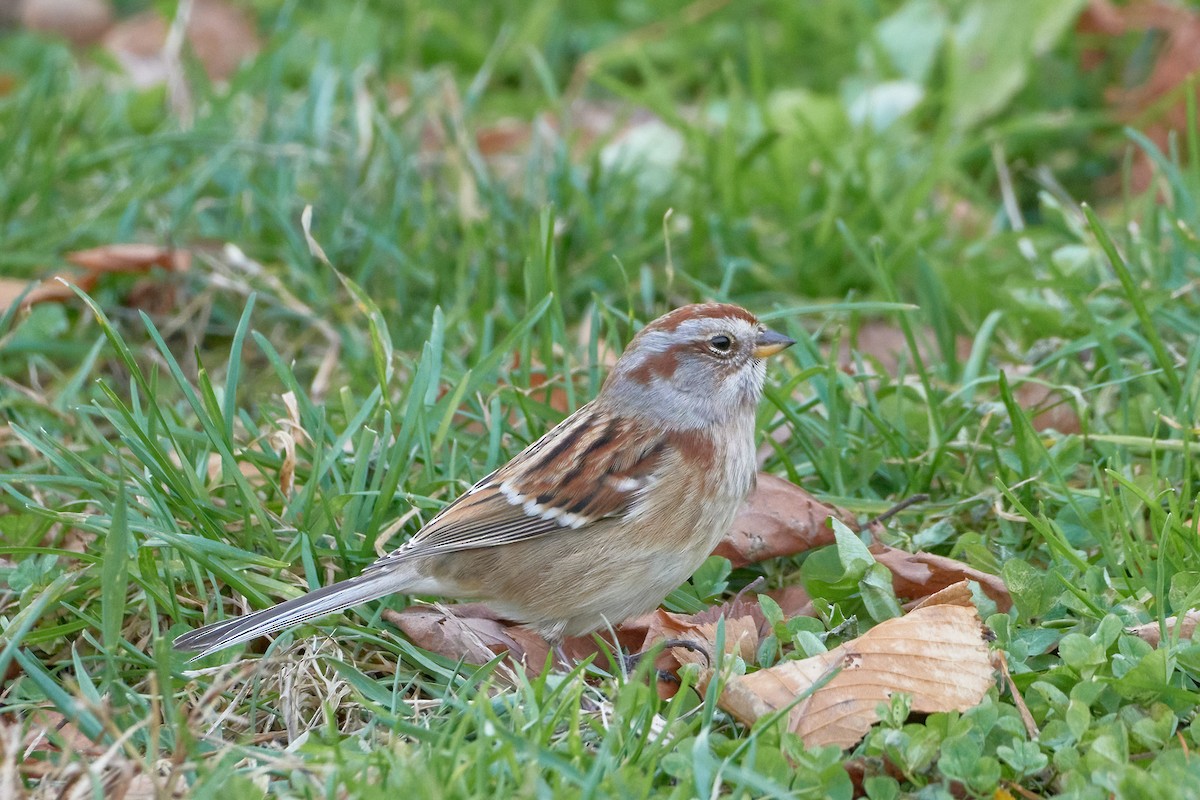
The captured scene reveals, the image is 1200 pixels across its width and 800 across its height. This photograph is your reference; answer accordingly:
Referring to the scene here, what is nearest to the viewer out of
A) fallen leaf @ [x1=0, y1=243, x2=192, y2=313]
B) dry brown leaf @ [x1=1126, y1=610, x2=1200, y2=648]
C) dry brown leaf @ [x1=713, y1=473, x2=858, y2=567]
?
dry brown leaf @ [x1=1126, y1=610, x2=1200, y2=648]

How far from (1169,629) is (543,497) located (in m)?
1.33

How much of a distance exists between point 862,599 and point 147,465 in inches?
64.4

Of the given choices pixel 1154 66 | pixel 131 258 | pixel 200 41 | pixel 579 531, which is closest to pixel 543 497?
pixel 579 531

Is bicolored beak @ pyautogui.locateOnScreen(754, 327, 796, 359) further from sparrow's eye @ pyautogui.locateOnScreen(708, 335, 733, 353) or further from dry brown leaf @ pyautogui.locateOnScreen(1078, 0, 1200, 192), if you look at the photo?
dry brown leaf @ pyautogui.locateOnScreen(1078, 0, 1200, 192)

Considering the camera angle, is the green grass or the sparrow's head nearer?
the green grass

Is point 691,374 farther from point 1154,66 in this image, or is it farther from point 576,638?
point 1154,66

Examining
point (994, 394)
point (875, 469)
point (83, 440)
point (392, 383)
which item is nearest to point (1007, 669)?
point (875, 469)

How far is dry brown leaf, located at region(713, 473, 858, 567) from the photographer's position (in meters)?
3.35

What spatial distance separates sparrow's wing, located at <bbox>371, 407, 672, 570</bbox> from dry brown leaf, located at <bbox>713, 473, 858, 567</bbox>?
29 cm

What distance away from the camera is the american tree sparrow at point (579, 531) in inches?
121

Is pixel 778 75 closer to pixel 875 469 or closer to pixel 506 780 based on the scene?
pixel 875 469

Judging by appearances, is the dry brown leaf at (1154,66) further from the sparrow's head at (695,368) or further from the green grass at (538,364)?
the sparrow's head at (695,368)

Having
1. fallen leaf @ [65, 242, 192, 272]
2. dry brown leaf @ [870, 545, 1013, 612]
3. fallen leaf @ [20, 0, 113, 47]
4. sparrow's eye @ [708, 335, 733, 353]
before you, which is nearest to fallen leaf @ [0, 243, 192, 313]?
fallen leaf @ [65, 242, 192, 272]

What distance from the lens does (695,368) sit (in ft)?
11.3
